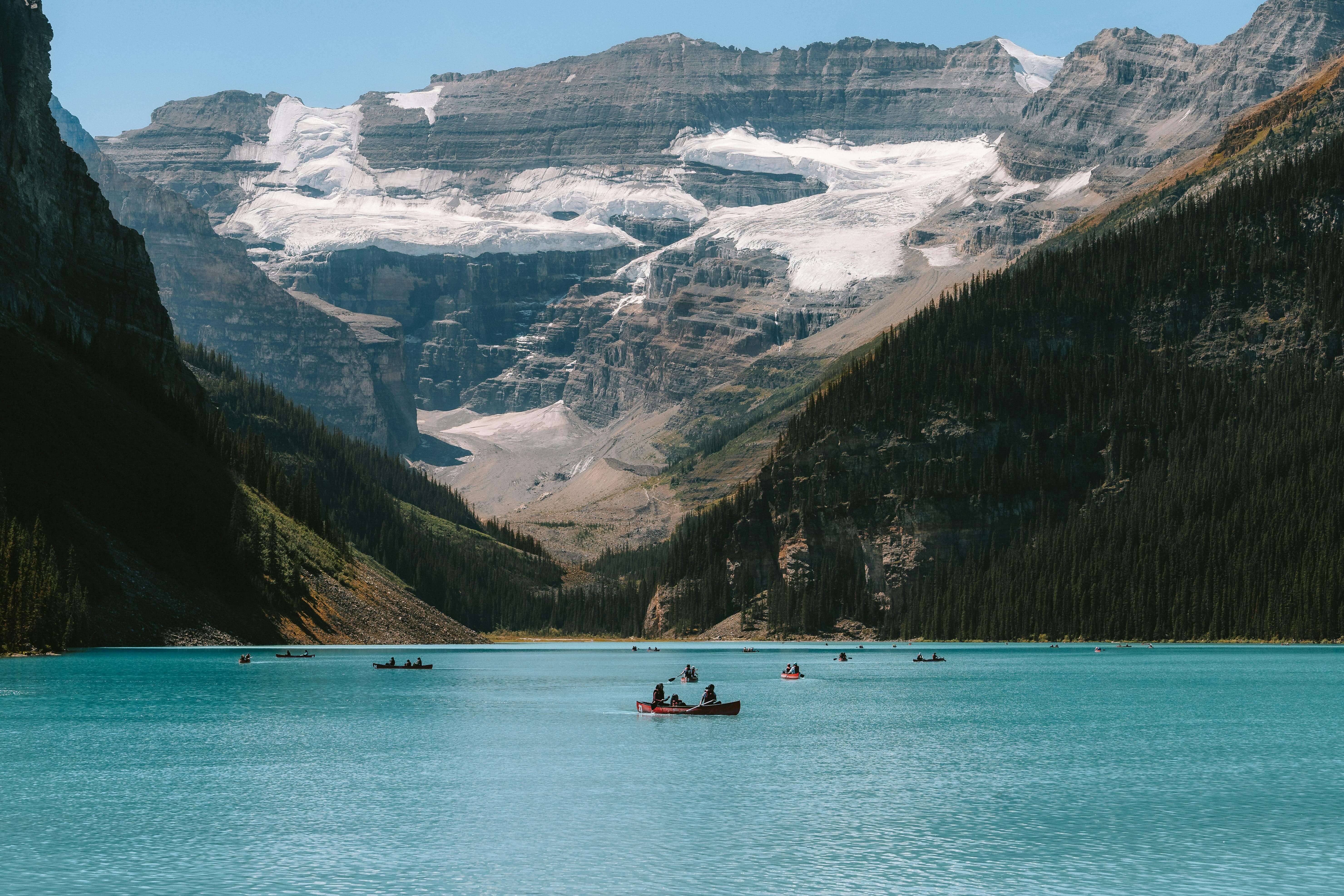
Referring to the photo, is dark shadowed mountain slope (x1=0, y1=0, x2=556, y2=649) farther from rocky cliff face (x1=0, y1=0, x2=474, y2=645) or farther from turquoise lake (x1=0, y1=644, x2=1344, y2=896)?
turquoise lake (x1=0, y1=644, x2=1344, y2=896)

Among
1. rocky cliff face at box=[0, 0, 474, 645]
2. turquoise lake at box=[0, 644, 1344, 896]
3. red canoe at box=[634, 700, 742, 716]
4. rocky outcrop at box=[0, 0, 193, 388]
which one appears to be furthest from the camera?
rocky outcrop at box=[0, 0, 193, 388]

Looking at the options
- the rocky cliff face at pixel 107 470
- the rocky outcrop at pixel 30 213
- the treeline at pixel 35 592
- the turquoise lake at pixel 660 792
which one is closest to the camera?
the turquoise lake at pixel 660 792

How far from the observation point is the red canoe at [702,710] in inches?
3875

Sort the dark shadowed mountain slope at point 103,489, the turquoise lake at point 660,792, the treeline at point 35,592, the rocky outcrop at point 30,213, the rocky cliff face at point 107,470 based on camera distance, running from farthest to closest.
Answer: the rocky outcrop at point 30,213 → the rocky cliff face at point 107,470 → the dark shadowed mountain slope at point 103,489 → the treeline at point 35,592 → the turquoise lake at point 660,792

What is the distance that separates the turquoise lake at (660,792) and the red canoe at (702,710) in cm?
284

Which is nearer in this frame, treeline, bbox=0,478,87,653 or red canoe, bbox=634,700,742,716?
red canoe, bbox=634,700,742,716

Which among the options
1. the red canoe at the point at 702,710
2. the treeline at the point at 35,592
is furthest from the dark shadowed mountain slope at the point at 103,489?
the red canoe at the point at 702,710

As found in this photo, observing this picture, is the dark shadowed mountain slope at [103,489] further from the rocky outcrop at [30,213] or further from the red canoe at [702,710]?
the red canoe at [702,710]

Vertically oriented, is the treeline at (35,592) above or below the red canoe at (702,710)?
above

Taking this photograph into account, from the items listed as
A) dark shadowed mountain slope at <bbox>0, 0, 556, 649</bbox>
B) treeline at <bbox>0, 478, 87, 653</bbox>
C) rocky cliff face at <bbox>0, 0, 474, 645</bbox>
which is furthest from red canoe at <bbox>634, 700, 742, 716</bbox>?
rocky cliff face at <bbox>0, 0, 474, 645</bbox>

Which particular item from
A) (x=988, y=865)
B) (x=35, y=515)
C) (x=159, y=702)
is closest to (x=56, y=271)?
(x=35, y=515)

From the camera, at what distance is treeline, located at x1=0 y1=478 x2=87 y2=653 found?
126 m

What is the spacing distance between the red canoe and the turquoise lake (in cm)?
284

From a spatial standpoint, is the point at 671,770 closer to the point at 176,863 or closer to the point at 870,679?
the point at 176,863
